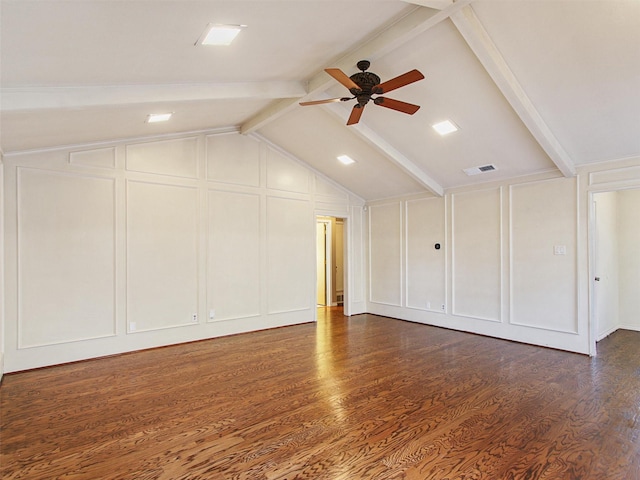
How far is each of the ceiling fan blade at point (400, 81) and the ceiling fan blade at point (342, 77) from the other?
0.21m

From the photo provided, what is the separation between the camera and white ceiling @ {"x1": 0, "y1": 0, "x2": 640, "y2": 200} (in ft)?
7.41

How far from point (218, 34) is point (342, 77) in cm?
107

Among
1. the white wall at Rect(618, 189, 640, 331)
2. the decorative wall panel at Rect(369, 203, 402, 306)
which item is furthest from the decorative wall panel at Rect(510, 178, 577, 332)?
the decorative wall panel at Rect(369, 203, 402, 306)

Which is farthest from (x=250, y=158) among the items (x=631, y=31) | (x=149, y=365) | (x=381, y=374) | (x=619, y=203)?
(x=619, y=203)

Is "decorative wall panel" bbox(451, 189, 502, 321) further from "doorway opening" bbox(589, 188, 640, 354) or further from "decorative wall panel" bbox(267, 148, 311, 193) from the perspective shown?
"decorative wall panel" bbox(267, 148, 311, 193)

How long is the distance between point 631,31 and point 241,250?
207 inches

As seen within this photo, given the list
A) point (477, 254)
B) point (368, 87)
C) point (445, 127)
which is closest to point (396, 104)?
point (368, 87)

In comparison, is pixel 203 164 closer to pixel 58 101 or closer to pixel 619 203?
pixel 58 101

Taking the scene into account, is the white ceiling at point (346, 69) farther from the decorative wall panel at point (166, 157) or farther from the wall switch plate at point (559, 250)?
the wall switch plate at point (559, 250)

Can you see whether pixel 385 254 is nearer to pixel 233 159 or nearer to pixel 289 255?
pixel 289 255

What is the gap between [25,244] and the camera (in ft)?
13.1

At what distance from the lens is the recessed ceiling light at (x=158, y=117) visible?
3.97m

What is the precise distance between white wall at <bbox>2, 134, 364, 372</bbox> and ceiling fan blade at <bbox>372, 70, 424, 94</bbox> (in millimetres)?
3268

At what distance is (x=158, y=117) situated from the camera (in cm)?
410
